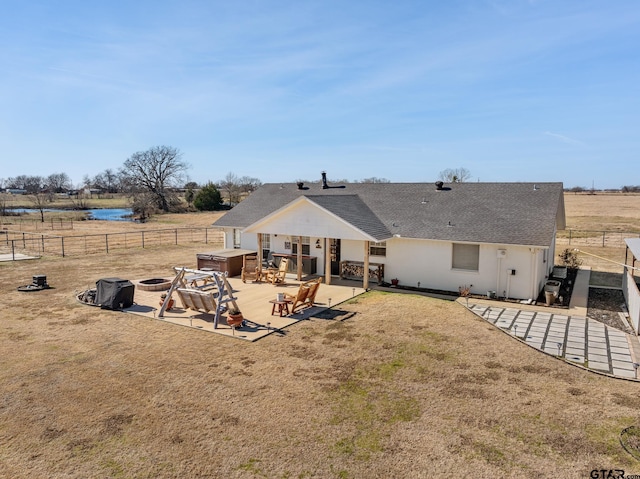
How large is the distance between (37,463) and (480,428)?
6.62m

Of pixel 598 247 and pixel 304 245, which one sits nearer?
pixel 304 245

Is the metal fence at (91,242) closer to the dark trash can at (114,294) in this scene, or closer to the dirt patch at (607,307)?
the dark trash can at (114,294)

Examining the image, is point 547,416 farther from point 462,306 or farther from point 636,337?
point 462,306

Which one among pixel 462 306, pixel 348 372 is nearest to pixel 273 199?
pixel 462 306

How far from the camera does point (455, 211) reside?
17938mm

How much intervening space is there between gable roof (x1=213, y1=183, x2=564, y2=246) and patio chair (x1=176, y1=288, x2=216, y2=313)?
6.50m

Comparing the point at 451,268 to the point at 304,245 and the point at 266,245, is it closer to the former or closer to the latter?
the point at 304,245

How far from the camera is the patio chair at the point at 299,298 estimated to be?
13.3m

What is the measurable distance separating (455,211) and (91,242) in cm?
2783

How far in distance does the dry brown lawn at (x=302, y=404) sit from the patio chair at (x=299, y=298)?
4.05 feet

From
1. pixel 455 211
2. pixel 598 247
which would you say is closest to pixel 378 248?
pixel 455 211

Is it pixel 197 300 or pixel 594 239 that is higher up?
pixel 594 239

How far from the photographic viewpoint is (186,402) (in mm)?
7785

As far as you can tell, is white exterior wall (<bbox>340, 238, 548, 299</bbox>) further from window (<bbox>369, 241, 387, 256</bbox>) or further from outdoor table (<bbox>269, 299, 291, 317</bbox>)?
outdoor table (<bbox>269, 299, 291, 317</bbox>)
